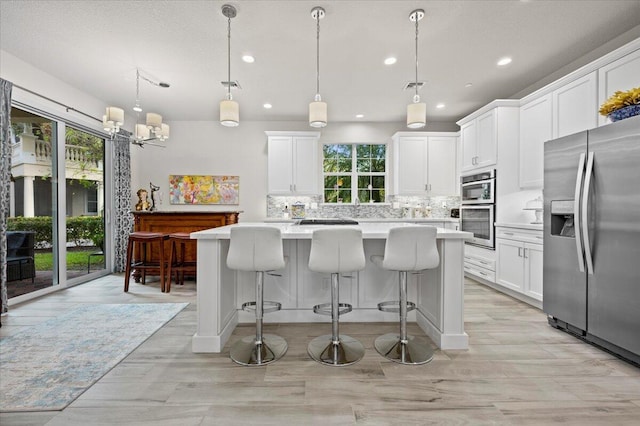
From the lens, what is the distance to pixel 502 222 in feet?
12.8

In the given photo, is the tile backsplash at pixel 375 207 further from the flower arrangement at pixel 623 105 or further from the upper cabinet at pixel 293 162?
the flower arrangement at pixel 623 105

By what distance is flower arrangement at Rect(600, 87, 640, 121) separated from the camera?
2.08 metres

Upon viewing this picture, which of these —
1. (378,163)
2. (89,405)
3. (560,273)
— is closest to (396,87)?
(378,163)

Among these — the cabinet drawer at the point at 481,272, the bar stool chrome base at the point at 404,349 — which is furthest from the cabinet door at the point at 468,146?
the bar stool chrome base at the point at 404,349

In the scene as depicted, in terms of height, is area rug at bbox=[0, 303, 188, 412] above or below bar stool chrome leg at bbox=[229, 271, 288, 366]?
below

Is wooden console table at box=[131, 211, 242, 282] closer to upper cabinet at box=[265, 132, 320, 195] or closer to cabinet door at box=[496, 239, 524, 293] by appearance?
upper cabinet at box=[265, 132, 320, 195]

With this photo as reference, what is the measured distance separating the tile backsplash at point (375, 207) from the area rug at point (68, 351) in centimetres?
286

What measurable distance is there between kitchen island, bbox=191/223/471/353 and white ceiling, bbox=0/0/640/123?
6.13 ft

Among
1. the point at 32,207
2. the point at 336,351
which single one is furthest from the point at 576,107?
the point at 32,207

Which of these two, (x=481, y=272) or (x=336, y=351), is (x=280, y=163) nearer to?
(x=481, y=272)

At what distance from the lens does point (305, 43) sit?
2.96m

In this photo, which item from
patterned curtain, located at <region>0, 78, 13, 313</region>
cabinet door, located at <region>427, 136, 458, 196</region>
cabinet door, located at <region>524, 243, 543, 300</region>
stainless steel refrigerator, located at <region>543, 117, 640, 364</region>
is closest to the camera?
stainless steel refrigerator, located at <region>543, 117, 640, 364</region>

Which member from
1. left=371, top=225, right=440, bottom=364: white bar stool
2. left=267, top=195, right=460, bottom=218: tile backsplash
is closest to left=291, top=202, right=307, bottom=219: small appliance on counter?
left=267, top=195, right=460, bottom=218: tile backsplash

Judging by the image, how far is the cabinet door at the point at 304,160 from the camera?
17.8 ft
